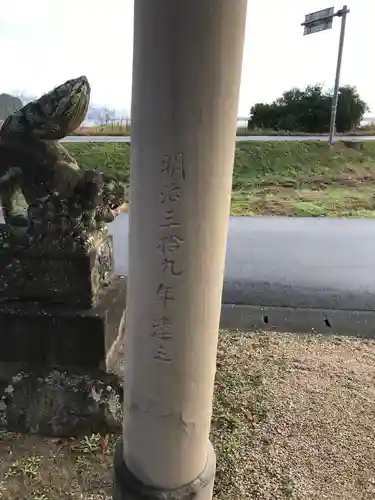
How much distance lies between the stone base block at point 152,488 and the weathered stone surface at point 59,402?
0.68 m

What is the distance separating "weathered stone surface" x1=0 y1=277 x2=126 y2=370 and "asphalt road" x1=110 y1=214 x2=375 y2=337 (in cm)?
150

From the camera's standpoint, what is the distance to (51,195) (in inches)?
83.7

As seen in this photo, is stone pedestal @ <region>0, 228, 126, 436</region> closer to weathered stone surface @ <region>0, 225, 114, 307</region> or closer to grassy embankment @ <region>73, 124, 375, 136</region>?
weathered stone surface @ <region>0, 225, 114, 307</region>

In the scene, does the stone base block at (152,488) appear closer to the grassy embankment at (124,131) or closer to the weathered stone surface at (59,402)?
the weathered stone surface at (59,402)

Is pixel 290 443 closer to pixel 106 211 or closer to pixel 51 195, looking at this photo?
pixel 106 211

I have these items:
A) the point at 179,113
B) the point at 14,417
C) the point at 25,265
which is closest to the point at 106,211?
the point at 25,265

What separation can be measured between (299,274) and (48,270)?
9.88 feet

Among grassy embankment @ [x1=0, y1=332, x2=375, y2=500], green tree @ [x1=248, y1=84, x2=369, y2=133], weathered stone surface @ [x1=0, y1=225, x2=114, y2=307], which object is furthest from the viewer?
green tree @ [x1=248, y1=84, x2=369, y2=133]

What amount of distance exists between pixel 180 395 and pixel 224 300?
8.90 feet

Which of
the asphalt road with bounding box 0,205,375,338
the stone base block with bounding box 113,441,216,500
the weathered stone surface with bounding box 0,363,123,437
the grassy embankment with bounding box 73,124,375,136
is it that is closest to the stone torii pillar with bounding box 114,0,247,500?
the stone base block with bounding box 113,441,216,500

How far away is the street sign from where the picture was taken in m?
10.2

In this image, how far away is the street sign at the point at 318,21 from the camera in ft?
33.4

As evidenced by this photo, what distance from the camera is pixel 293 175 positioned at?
31.7ft

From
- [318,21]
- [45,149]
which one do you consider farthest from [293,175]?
[45,149]
